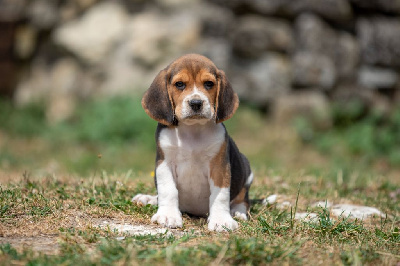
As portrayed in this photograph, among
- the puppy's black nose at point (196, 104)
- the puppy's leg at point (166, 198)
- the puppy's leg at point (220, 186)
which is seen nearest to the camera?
the puppy's black nose at point (196, 104)

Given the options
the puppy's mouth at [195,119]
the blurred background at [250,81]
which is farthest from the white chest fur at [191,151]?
the blurred background at [250,81]

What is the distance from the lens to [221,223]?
4.34 meters

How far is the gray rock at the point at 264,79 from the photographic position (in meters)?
11.1

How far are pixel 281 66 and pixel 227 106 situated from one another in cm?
691

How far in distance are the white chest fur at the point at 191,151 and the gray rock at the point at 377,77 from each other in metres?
7.48

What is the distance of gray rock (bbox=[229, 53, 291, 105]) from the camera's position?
11.1m

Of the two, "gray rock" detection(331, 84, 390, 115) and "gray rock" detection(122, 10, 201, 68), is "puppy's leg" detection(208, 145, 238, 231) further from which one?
"gray rock" detection(122, 10, 201, 68)

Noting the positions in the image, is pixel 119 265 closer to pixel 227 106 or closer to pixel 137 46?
pixel 227 106

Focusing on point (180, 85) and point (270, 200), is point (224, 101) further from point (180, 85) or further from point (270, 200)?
point (270, 200)

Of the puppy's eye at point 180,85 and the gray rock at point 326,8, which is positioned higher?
the gray rock at point 326,8

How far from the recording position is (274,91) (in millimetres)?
11172

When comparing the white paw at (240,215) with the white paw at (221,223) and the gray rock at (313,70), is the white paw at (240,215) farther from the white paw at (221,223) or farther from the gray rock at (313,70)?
the gray rock at (313,70)

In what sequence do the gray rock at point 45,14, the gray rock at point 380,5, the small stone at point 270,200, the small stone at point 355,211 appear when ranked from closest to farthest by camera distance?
the small stone at point 355,211 < the small stone at point 270,200 < the gray rock at point 380,5 < the gray rock at point 45,14

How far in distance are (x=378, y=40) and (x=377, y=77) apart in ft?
2.74
